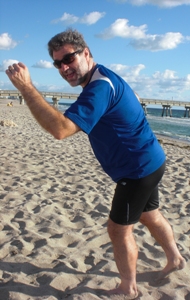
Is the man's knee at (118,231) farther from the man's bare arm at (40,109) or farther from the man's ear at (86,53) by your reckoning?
the man's ear at (86,53)

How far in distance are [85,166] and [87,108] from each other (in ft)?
19.0

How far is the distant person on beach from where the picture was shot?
217 centimetres

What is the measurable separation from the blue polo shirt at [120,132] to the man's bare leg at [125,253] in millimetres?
386

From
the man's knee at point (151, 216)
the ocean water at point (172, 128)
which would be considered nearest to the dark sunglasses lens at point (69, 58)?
the man's knee at point (151, 216)

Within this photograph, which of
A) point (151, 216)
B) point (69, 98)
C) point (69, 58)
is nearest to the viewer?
point (69, 58)

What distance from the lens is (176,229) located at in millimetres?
4301

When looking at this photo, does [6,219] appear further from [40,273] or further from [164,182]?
[164,182]

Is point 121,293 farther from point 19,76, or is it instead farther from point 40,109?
point 19,76

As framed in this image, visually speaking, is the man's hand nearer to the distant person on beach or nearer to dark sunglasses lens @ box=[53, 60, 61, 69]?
the distant person on beach

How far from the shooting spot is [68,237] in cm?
384

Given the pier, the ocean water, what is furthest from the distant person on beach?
the pier

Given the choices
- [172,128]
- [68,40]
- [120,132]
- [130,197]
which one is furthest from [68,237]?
[172,128]

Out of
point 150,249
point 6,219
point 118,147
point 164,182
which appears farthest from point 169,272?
point 164,182

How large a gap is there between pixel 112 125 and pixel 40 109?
0.54 metres
